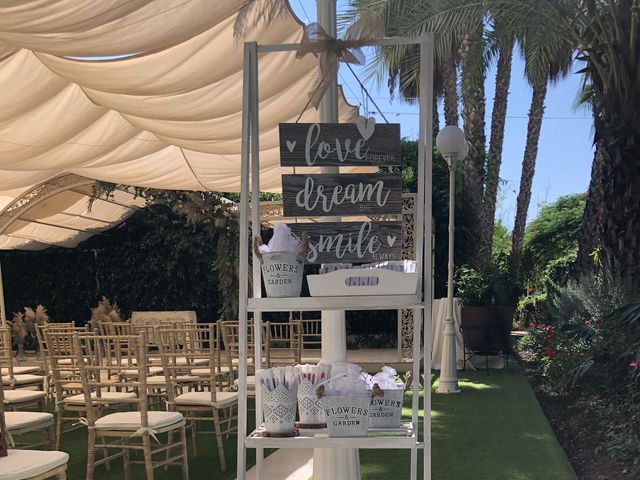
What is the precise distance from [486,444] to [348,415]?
324cm

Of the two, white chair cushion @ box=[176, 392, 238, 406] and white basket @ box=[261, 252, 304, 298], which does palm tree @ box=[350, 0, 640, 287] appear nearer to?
white chair cushion @ box=[176, 392, 238, 406]

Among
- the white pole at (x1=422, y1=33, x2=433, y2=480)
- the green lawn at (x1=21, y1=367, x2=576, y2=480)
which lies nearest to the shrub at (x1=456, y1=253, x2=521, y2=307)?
the green lawn at (x1=21, y1=367, x2=576, y2=480)

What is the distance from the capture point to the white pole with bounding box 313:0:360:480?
8.94 ft

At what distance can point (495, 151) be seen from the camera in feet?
45.0

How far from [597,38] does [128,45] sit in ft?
15.4

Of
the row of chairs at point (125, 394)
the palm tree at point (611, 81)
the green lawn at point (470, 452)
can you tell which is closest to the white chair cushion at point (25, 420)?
the row of chairs at point (125, 394)

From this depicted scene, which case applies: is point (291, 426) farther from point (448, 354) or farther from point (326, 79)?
point (448, 354)

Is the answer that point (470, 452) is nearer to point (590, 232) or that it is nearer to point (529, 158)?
point (590, 232)

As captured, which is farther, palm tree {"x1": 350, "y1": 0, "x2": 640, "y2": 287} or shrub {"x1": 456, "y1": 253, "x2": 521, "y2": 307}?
shrub {"x1": 456, "y1": 253, "x2": 521, "y2": 307}

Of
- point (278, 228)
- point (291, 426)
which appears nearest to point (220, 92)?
point (278, 228)

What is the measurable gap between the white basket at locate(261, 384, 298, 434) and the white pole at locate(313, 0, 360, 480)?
59 cm

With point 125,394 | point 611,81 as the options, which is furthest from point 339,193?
point 611,81

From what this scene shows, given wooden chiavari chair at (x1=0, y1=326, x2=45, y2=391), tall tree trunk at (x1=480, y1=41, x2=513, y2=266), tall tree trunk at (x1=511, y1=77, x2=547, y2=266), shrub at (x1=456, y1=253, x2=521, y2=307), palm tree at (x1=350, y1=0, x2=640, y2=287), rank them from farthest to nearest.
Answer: tall tree trunk at (x1=511, y1=77, x2=547, y2=266) < tall tree trunk at (x1=480, y1=41, x2=513, y2=266) < shrub at (x1=456, y1=253, x2=521, y2=307) < palm tree at (x1=350, y1=0, x2=640, y2=287) < wooden chiavari chair at (x1=0, y1=326, x2=45, y2=391)

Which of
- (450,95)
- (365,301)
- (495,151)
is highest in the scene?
(450,95)
